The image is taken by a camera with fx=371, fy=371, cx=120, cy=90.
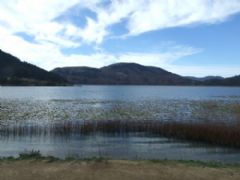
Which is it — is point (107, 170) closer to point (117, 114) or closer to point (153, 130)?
point (153, 130)

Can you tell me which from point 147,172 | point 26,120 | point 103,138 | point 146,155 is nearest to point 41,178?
point 147,172

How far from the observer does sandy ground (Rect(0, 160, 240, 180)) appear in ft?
38.7

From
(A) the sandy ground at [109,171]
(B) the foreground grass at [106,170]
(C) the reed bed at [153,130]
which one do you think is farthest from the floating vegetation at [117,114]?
(A) the sandy ground at [109,171]

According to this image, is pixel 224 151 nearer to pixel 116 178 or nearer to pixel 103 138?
pixel 103 138

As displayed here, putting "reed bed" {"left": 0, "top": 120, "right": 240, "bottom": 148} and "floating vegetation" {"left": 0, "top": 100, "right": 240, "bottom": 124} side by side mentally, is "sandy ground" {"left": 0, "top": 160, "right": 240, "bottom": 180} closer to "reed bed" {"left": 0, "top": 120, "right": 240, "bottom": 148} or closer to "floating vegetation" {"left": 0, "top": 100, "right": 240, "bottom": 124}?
"reed bed" {"left": 0, "top": 120, "right": 240, "bottom": 148}

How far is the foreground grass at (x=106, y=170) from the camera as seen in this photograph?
38.8 feet

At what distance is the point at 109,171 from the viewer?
12.4 metres

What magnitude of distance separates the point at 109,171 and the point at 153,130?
17263 millimetres

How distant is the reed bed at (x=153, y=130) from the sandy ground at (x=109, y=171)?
38.3 feet

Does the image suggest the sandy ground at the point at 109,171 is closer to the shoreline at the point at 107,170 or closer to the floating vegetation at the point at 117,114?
the shoreline at the point at 107,170

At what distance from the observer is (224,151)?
2162cm

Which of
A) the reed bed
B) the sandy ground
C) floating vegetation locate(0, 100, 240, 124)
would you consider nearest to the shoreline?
the sandy ground

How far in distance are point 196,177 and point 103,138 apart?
15159mm

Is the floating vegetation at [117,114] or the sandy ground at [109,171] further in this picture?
the floating vegetation at [117,114]
